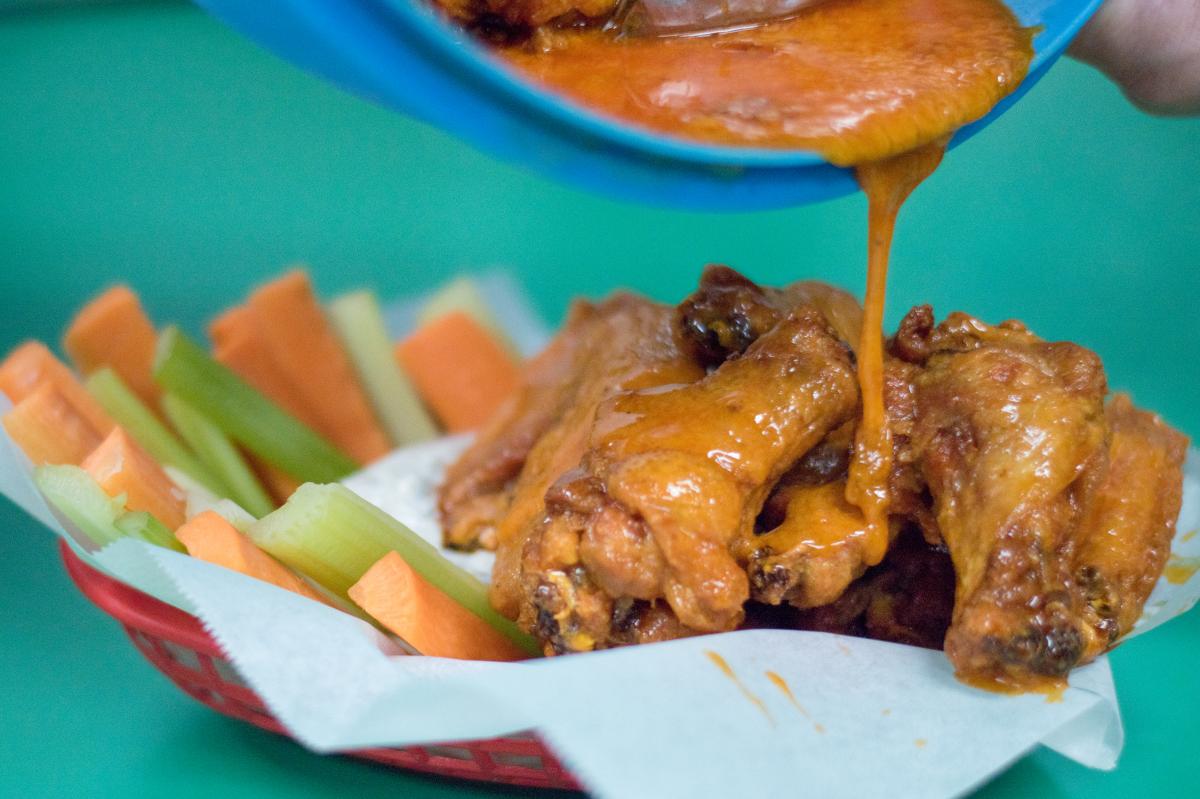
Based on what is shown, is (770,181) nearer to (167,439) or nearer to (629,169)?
(629,169)

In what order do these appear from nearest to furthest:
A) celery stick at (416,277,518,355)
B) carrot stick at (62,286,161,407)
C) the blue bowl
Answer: the blue bowl < carrot stick at (62,286,161,407) < celery stick at (416,277,518,355)

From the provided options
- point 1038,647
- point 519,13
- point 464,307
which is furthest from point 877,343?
point 464,307

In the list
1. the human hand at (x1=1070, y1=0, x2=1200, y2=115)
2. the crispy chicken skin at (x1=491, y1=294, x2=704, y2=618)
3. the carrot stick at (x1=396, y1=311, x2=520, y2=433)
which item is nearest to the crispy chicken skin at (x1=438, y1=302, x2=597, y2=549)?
the crispy chicken skin at (x1=491, y1=294, x2=704, y2=618)

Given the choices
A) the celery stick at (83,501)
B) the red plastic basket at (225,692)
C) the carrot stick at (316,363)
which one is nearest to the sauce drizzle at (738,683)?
the red plastic basket at (225,692)

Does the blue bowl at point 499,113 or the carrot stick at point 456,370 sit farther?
the carrot stick at point 456,370

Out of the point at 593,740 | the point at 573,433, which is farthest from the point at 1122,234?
the point at 593,740

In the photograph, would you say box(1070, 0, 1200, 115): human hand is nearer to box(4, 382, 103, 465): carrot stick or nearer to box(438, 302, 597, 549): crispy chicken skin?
box(438, 302, 597, 549): crispy chicken skin

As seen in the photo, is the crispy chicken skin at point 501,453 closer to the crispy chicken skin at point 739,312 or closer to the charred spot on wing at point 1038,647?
the crispy chicken skin at point 739,312
